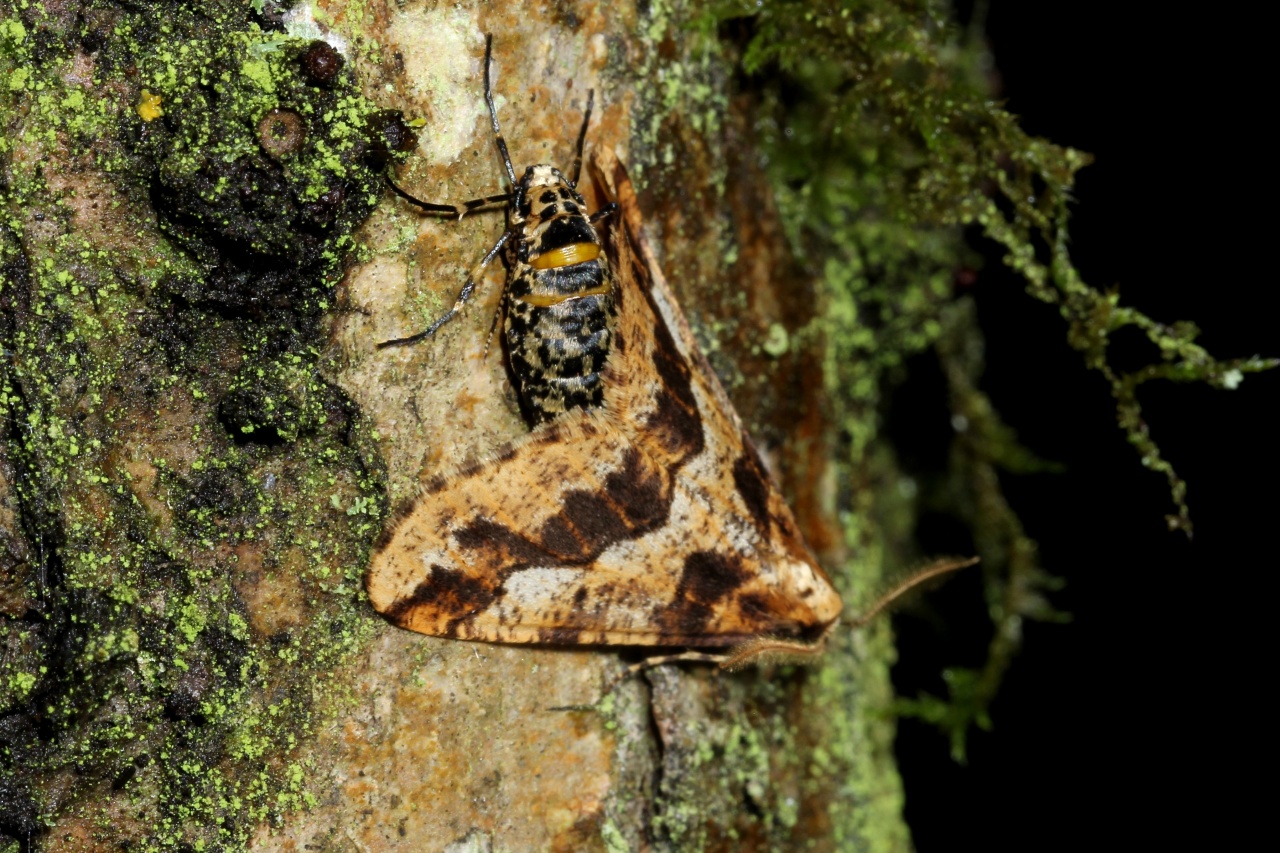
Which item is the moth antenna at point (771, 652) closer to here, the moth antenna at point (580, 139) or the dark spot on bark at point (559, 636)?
the dark spot on bark at point (559, 636)

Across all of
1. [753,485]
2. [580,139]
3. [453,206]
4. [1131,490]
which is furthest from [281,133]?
[1131,490]

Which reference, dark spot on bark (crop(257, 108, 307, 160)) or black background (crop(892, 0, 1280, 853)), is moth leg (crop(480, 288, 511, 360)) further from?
black background (crop(892, 0, 1280, 853))

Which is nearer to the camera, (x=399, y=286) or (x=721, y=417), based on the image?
(x=399, y=286)

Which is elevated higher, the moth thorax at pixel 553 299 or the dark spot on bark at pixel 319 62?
the dark spot on bark at pixel 319 62

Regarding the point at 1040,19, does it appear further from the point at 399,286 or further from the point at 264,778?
the point at 264,778

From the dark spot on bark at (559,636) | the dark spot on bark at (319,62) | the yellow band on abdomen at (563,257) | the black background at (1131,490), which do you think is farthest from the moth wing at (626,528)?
the black background at (1131,490)

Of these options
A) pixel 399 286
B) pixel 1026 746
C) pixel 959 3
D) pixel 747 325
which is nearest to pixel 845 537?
pixel 747 325
